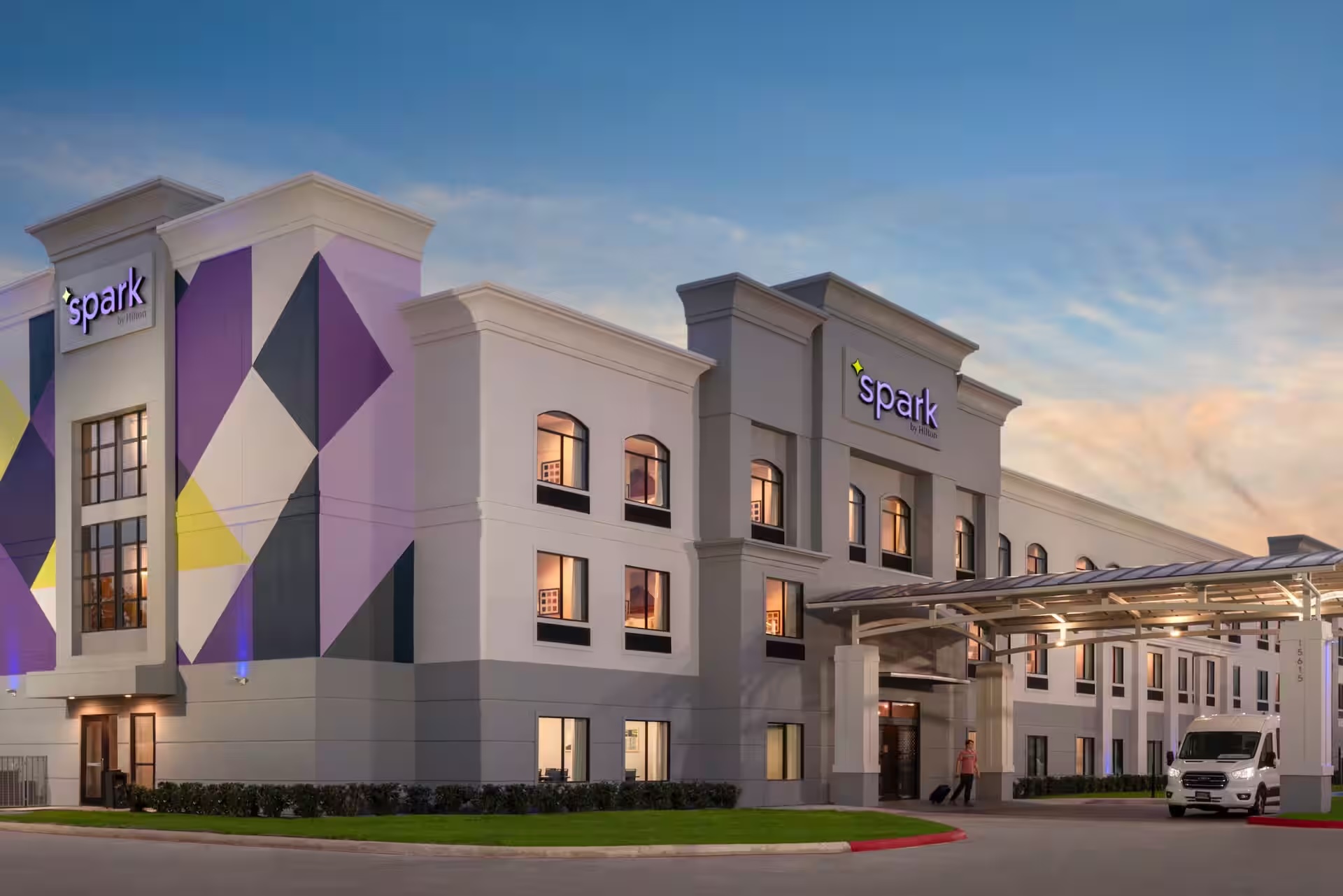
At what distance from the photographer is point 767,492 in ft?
139

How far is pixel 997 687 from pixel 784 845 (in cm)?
2642

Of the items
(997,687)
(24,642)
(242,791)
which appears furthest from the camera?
(997,687)

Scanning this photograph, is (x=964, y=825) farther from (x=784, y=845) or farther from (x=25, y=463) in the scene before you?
(x=25, y=463)

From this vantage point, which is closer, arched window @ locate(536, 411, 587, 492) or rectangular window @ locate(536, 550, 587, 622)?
rectangular window @ locate(536, 550, 587, 622)

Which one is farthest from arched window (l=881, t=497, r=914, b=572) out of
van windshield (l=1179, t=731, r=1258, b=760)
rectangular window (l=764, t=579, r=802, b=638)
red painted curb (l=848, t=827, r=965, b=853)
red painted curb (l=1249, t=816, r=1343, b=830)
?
red painted curb (l=848, t=827, r=965, b=853)

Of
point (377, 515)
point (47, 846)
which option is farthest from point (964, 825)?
point (47, 846)

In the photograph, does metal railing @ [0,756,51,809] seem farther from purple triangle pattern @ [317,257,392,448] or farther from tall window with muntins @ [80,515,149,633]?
purple triangle pattern @ [317,257,392,448]

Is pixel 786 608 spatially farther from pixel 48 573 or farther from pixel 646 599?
pixel 48 573

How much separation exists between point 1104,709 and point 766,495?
2648 cm

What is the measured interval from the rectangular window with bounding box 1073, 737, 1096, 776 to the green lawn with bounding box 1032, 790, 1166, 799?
4.48ft

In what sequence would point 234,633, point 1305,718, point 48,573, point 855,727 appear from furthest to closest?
point 855,727 → point 48,573 → point 1305,718 → point 234,633

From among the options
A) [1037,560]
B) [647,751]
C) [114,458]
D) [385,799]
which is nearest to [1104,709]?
[1037,560]

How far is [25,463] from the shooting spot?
133 ft

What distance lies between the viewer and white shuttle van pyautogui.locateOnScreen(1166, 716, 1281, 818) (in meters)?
35.8
